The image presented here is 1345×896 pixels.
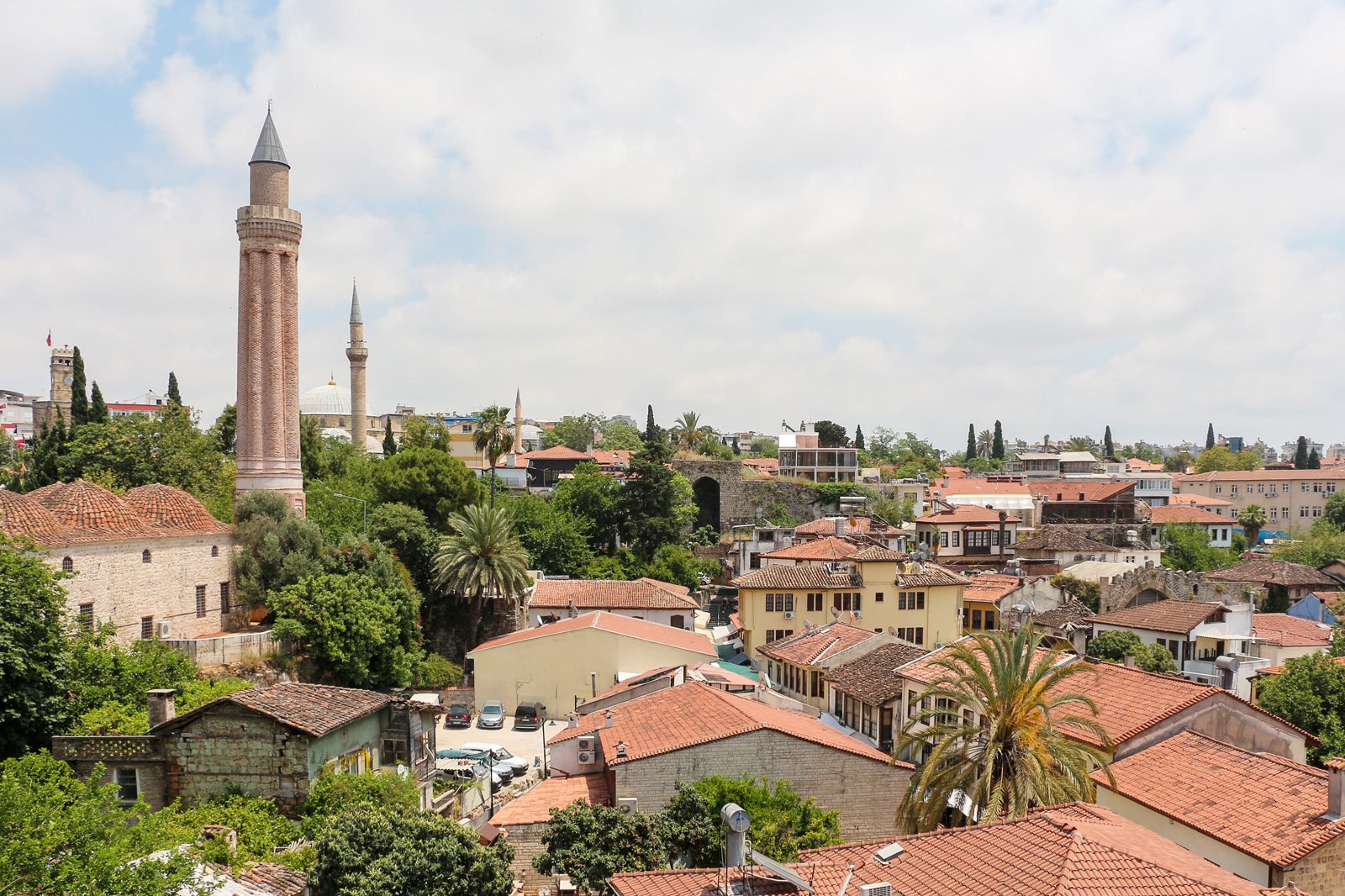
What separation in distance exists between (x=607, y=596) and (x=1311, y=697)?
28.4 meters

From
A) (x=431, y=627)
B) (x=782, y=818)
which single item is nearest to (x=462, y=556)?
(x=431, y=627)

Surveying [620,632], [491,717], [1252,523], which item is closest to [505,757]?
[491,717]

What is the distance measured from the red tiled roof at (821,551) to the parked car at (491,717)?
53.4ft

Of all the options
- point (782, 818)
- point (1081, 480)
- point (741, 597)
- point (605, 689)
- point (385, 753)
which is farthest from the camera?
point (1081, 480)

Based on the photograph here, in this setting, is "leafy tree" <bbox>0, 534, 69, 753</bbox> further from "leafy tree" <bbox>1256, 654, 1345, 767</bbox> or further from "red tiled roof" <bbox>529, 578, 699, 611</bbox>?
"leafy tree" <bbox>1256, 654, 1345, 767</bbox>

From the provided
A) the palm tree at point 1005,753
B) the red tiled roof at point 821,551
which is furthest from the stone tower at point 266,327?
the palm tree at point 1005,753

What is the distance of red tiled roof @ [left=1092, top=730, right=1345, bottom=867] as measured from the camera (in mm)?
13594

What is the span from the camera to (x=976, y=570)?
59344mm

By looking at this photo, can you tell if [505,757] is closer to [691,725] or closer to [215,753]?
[691,725]

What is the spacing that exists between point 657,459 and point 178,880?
47.5 metres

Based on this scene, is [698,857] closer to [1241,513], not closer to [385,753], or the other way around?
[385,753]

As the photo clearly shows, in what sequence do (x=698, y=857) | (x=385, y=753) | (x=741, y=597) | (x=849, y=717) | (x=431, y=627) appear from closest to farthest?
(x=698, y=857)
(x=385, y=753)
(x=849, y=717)
(x=741, y=597)
(x=431, y=627)

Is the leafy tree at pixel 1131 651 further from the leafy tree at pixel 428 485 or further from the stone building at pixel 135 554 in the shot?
the leafy tree at pixel 428 485

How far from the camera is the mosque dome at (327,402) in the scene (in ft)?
361
